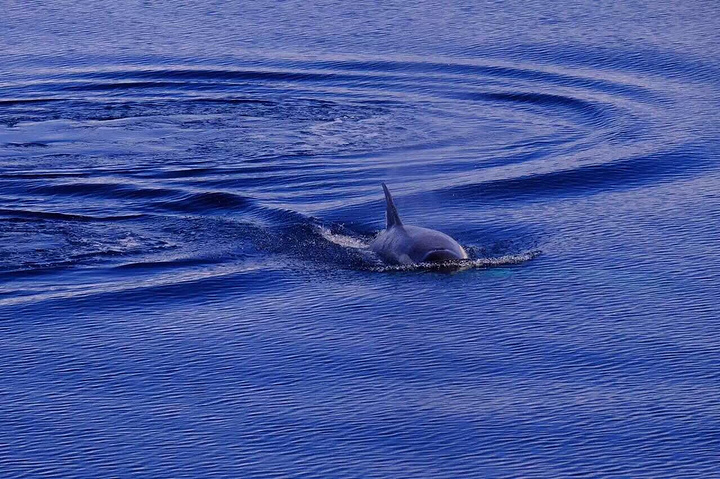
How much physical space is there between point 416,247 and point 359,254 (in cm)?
215

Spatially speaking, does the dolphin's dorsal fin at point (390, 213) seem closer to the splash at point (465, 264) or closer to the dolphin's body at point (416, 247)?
the dolphin's body at point (416, 247)

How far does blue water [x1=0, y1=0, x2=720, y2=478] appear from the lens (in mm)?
22328

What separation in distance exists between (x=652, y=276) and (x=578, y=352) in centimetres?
485

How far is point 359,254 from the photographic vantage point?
31.5 m

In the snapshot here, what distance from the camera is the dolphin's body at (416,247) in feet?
97.0

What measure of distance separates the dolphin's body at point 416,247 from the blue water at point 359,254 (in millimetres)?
570

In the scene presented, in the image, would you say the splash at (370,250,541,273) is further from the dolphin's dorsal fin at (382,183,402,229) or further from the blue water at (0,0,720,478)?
the dolphin's dorsal fin at (382,183,402,229)

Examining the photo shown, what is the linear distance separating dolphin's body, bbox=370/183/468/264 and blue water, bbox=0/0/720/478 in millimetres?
570

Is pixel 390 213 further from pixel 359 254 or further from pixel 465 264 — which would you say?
pixel 465 264

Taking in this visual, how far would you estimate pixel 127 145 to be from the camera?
40469mm

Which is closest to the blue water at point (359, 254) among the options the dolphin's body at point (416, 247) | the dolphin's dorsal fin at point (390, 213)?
the dolphin's body at point (416, 247)

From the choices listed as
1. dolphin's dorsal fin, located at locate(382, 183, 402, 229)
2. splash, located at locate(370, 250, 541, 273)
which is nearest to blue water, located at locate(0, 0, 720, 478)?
splash, located at locate(370, 250, 541, 273)

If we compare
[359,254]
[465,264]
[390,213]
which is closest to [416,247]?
[465,264]

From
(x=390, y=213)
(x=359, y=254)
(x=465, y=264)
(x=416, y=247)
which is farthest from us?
(x=359, y=254)
